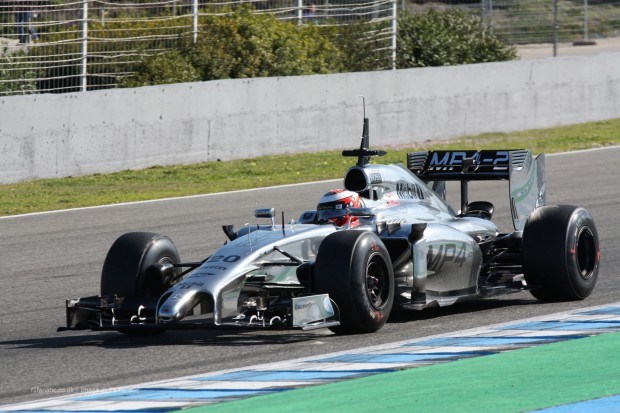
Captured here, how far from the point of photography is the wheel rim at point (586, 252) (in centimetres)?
966

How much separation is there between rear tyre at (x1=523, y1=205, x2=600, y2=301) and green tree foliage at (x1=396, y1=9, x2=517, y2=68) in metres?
17.0

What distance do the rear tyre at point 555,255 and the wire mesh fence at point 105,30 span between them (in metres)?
11.4

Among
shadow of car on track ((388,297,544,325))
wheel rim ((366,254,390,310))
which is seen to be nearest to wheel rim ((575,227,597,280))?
shadow of car on track ((388,297,544,325))

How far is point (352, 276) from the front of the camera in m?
7.97

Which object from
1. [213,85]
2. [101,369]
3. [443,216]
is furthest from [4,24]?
[101,369]

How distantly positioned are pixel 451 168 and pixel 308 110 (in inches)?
399

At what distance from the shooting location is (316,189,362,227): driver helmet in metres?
9.08

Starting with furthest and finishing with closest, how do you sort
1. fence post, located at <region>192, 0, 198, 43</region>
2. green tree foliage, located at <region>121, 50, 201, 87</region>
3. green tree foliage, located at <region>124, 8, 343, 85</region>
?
fence post, located at <region>192, 0, 198, 43</region>, green tree foliage, located at <region>124, 8, 343, 85</region>, green tree foliage, located at <region>121, 50, 201, 87</region>

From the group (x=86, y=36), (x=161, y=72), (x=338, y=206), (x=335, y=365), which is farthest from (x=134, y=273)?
(x=161, y=72)

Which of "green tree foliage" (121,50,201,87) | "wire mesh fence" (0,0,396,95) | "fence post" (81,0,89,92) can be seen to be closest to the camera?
"wire mesh fence" (0,0,396,95)

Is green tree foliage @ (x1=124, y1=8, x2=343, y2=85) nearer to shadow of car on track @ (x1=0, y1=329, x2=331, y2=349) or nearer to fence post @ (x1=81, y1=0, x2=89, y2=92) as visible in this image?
fence post @ (x1=81, y1=0, x2=89, y2=92)

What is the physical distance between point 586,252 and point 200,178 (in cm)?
946

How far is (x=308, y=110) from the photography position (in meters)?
20.7

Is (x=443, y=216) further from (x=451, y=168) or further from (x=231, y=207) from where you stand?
(x=231, y=207)
